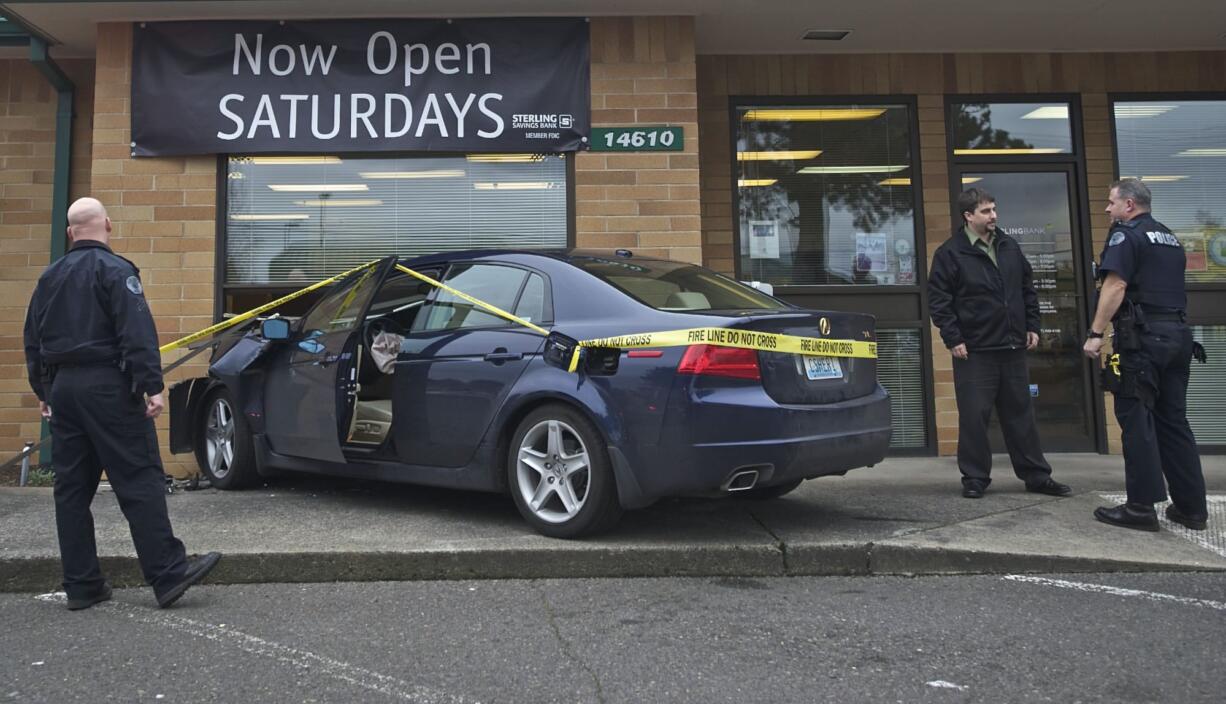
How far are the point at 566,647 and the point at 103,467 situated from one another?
2155 mm

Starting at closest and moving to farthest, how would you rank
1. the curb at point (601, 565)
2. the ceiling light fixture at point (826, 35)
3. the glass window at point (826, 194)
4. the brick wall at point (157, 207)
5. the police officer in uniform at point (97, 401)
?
1. the police officer in uniform at point (97, 401)
2. the curb at point (601, 565)
3. the brick wall at point (157, 207)
4. the ceiling light fixture at point (826, 35)
5. the glass window at point (826, 194)

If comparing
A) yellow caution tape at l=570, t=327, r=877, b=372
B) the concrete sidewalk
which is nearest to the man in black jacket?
the concrete sidewalk

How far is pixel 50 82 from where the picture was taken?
7.88m

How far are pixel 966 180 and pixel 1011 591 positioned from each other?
513cm

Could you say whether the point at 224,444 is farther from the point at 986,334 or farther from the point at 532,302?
the point at 986,334

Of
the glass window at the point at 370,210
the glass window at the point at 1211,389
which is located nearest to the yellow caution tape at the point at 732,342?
the glass window at the point at 370,210

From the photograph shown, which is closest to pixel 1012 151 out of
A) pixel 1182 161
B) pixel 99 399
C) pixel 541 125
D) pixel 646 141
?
pixel 1182 161

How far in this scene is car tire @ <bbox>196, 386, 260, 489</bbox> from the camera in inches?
237

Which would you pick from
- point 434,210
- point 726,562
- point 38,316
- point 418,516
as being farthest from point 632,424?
point 434,210

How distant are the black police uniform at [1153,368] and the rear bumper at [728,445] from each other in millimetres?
1845

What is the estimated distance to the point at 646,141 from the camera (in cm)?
740

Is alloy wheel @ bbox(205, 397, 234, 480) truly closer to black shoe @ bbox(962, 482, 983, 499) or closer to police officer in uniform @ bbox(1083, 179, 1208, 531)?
black shoe @ bbox(962, 482, 983, 499)

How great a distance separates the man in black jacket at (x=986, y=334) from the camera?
5.64 meters

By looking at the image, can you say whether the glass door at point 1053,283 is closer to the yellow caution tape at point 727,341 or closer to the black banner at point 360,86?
the black banner at point 360,86
